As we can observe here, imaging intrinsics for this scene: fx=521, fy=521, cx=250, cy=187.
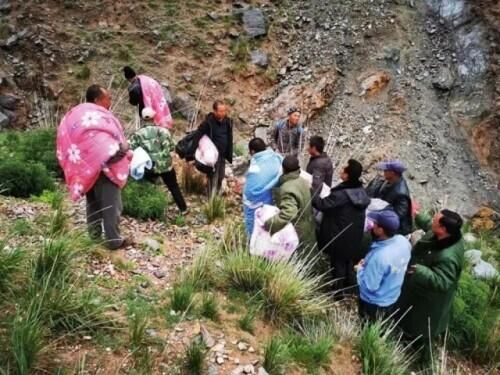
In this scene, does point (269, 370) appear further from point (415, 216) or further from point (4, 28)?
point (4, 28)

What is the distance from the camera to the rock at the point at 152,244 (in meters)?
5.18

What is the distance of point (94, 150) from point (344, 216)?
2236 mm

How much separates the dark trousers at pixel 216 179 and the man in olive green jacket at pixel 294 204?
1920 millimetres

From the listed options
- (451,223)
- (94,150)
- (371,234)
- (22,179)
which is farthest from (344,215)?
(22,179)

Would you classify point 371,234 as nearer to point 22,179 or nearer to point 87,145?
point 87,145

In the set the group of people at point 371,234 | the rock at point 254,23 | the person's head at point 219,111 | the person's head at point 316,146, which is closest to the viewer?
the group of people at point 371,234

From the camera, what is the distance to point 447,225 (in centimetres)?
402

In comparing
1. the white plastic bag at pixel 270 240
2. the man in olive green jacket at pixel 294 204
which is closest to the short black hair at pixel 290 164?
the man in olive green jacket at pixel 294 204

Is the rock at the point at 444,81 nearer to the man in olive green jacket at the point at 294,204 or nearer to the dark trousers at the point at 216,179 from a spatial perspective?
the dark trousers at the point at 216,179

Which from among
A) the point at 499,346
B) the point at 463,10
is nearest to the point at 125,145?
the point at 499,346

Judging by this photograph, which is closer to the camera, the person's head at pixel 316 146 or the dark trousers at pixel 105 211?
the dark trousers at pixel 105 211

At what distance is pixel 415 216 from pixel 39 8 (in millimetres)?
8978

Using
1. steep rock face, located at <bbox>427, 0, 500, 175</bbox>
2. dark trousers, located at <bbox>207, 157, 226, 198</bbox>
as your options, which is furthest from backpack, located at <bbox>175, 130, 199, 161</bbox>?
steep rock face, located at <bbox>427, 0, 500, 175</bbox>

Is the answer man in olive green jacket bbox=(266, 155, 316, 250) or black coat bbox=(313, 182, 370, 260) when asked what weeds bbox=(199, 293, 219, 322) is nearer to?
man in olive green jacket bbox=(266, 155, 316, 250)
